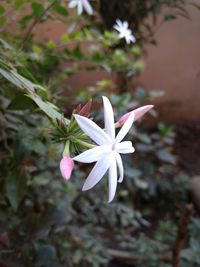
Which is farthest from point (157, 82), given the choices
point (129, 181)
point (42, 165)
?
point (42, 165)

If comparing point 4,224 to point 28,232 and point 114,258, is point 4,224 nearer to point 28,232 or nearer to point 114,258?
point 28,232

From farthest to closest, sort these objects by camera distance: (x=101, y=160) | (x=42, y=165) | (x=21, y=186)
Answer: (x=42, y=165)
(x=21, y=186)
(x=101, y=160)

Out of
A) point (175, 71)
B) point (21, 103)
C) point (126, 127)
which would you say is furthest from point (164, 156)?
point (126, 127)

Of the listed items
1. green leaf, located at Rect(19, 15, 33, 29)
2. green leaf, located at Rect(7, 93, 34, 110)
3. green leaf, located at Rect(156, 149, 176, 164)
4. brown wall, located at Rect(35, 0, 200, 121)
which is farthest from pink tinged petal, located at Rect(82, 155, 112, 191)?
brown wall, located at Rect(35, 0, 200, 121)

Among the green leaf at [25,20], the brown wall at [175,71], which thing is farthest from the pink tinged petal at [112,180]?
the brown wall at [175,71]

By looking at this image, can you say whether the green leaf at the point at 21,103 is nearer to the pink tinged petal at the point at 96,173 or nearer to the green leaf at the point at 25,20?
the pink tinged petal at the point at 96,173

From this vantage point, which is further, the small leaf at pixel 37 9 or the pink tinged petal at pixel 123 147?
the small leaf at pixel 37 9

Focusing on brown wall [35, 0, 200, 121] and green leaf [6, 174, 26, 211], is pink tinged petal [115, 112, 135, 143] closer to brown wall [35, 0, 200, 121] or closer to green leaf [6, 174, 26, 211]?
green leaf [6, 174, 26, 211]
